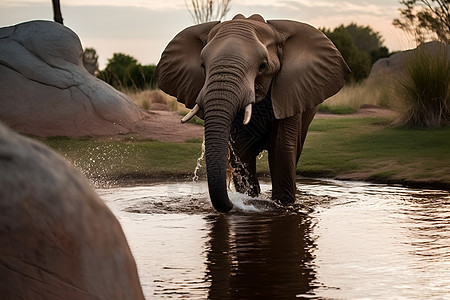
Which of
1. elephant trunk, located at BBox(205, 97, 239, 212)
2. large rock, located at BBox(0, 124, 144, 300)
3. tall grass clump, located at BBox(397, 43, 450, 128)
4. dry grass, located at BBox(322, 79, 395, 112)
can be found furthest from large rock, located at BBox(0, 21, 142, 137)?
large rock, located at BBox(0, 124, 144, 300)

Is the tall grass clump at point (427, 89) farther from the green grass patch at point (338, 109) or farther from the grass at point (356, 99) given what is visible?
the grass at point (356, 99)

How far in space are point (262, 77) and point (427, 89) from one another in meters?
8.16

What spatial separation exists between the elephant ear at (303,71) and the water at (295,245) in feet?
3.31

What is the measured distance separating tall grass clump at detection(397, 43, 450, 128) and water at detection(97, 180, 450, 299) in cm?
562

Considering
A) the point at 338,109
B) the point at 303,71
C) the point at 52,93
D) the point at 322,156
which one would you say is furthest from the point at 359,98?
the point at 303,71

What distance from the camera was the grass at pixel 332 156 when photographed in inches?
444

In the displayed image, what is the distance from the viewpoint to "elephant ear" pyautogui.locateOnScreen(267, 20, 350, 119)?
791cm

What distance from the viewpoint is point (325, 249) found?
6289 mm

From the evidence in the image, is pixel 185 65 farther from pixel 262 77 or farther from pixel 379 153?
pixel 379 153

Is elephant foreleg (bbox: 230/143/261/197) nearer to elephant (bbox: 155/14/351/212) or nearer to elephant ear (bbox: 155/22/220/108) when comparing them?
elephant (bbox: 155/14/351/212)

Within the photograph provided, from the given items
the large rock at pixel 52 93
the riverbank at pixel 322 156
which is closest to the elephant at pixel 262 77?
the riverbank at pixel 322 156

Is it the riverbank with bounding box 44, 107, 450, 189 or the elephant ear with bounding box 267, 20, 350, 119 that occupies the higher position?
the elephant ear with bounding box 267, 20, 350, 119

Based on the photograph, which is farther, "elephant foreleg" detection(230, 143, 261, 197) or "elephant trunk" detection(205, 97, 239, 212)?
"elephant foreleg" detection(230, 143, 261, 197)

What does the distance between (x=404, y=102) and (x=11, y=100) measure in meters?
7.04
